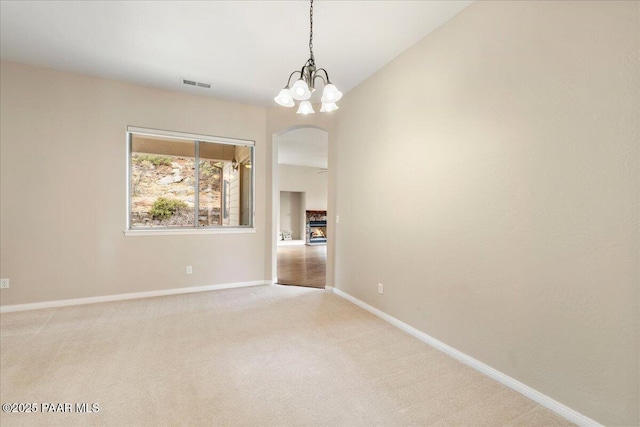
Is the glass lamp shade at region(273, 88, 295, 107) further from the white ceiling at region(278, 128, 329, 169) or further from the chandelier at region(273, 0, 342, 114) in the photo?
the white ceiling at region(278, 128, 329, 169)

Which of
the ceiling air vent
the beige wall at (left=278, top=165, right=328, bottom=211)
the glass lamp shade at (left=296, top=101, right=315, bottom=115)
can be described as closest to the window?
the ceiling air vent

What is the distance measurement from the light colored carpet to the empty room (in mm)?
21

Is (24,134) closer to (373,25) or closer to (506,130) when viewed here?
(373,25)

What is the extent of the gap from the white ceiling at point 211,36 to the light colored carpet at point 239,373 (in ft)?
9.59

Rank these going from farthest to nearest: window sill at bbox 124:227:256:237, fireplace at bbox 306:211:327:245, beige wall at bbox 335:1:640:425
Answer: fireplace at bbox 306:211:327:245 < window sill at bbox 124:227:256:237 < beige wall at bbox 335:1:640:425

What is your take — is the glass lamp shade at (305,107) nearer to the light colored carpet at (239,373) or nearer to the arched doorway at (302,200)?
the light colored carpet at (239,373)

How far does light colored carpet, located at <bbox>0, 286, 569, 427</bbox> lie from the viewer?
1639 mm

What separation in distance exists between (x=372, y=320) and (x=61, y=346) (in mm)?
2974

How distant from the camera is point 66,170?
135 inches

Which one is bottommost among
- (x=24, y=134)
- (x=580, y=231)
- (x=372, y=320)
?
(x=372, y=320)

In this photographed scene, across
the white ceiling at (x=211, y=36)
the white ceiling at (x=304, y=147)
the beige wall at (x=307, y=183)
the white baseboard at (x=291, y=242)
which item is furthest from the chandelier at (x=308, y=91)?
the white baseboard at (x=291, y=242)

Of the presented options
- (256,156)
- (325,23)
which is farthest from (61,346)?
(325,23)

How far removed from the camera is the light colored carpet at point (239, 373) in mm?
1639

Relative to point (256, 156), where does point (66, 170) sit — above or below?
below
